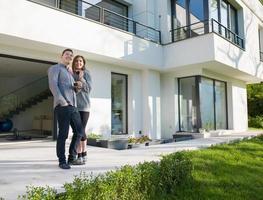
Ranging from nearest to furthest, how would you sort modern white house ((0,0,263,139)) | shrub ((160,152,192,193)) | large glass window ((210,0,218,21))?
shrub ((160,152,192,193)), modern white house ((0,0,263,139)), large glass window ((210,0,218,21))

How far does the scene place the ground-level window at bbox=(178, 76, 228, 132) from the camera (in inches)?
445

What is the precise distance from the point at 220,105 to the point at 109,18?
7.08m

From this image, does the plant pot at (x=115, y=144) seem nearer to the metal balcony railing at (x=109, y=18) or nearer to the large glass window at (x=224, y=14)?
the metal balcony railing at (x=109, y=18)

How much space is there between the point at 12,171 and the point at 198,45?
8.10m

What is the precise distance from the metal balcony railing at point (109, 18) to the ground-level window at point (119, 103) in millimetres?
2011

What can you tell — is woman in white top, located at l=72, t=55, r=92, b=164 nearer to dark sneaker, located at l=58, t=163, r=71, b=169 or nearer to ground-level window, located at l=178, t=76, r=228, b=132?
dark sneaker, located at l=58, t=163, r=71, b=169

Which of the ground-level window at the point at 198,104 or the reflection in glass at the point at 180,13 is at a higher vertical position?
the reflection in glass at the point at 180,13

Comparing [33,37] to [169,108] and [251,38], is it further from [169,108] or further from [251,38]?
[251,38]

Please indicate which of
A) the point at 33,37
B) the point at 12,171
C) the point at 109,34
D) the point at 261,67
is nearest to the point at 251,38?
the point at 261,67

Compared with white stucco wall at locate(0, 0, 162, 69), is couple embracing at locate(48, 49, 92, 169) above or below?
below

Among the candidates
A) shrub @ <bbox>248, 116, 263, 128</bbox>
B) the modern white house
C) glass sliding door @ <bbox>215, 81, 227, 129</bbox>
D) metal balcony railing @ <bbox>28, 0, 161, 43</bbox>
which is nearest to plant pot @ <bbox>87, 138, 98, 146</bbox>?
the modern white house

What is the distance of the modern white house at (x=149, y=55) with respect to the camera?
7914 millimetres

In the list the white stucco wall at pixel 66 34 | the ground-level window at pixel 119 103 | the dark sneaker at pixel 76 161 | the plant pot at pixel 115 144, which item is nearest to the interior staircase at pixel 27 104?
the ground-level window at pixel 119 103

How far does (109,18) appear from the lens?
1085cm
